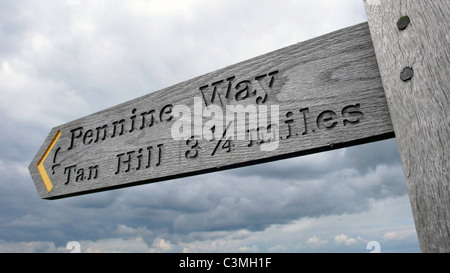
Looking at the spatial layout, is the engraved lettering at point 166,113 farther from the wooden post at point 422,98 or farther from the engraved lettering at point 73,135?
the wooden post at point 422,98

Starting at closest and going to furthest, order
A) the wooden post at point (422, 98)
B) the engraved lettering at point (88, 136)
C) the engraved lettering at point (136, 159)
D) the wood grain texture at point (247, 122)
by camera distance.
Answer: the wooden post at point (422, 98), the wood grain texture at point (247, 122), the engraved lettering at point (136, 159), the engraved lettering at point (88, 136)

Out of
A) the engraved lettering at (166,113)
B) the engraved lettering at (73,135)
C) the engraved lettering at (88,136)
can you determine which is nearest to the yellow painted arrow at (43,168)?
the engraved lettering at (73,135)

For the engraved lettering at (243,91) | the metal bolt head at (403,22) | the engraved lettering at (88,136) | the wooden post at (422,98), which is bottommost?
the wooden post at (422,98)

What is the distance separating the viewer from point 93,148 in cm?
190

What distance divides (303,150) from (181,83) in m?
0.83

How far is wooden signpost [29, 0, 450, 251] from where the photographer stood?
0.93 m

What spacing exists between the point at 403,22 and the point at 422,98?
32cm

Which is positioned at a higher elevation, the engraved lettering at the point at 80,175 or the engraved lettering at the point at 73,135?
the engraved lettering at the point at 73,135

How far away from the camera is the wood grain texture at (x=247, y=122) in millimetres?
1214

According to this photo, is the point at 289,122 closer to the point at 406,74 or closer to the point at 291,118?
the point at 291,118

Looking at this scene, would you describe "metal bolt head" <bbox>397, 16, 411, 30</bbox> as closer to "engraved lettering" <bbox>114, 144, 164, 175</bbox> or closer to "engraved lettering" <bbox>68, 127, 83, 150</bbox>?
"engraved lettering" <bbox>114, 144, 164, 175</bbox>

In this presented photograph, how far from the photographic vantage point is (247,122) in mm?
1396

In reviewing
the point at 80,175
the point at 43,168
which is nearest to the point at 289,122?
the point at 80,175
